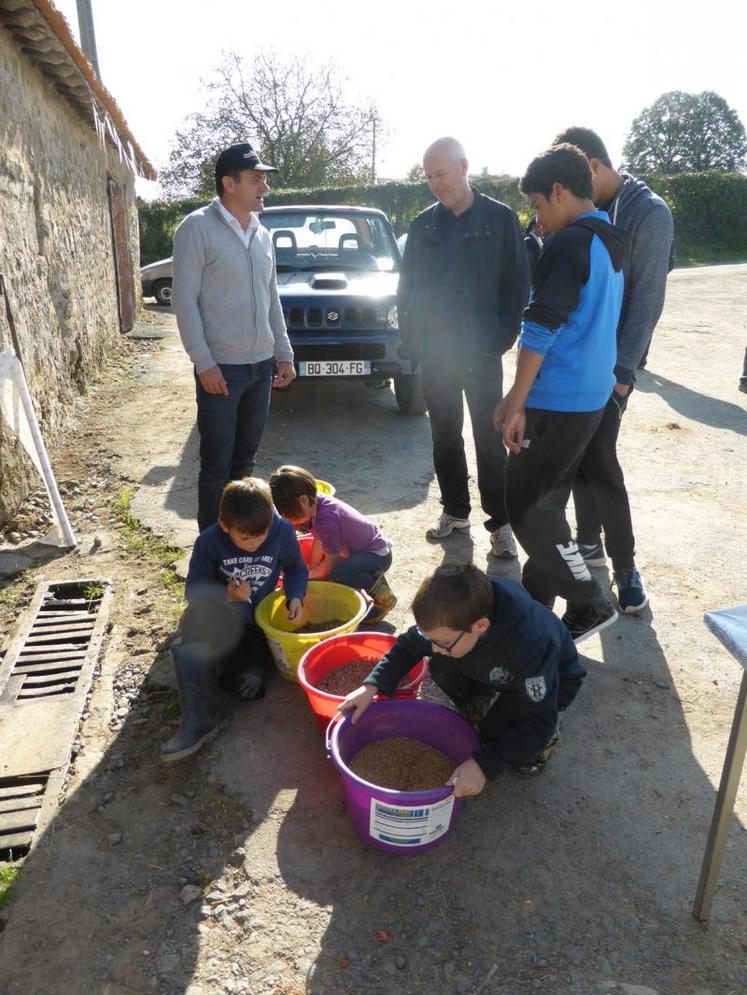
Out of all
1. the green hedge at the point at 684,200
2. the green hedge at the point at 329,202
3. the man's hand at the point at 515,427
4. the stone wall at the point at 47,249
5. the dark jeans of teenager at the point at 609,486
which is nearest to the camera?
the man's hand at the point at 515,427

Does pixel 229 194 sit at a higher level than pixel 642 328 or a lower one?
higher

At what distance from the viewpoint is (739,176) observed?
2548 centimetres

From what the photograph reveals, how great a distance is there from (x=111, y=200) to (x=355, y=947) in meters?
10.4

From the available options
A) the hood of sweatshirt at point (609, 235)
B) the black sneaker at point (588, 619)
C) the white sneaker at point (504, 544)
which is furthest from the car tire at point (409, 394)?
the hood of sweatshirt at point (609, 235)

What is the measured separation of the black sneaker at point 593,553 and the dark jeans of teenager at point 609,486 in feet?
0.74

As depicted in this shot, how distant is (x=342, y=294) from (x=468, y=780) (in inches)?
186

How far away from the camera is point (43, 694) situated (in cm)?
280

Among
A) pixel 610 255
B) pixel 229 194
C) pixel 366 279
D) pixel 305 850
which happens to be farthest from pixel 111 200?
pixel 305 850

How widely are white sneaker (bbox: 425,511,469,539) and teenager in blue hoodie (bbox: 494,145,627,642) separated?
1071mm

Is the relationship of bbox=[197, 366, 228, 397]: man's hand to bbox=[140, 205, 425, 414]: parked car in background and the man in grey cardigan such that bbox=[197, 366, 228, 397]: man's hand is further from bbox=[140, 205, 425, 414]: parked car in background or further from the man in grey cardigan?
bbox=[140, 205, 425, 414]: parked car in background

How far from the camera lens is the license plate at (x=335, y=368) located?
5.90 metres

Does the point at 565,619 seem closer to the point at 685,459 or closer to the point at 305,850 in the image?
the point at 305,850

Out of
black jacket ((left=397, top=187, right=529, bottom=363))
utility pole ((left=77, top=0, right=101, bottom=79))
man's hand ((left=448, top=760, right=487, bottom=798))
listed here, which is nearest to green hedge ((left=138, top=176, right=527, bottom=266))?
utility pole ((left=77, top=0, right=101, bottom=79))

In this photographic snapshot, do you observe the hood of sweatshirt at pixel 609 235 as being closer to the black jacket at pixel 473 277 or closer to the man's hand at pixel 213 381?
the black jacket at pixel 473 277
